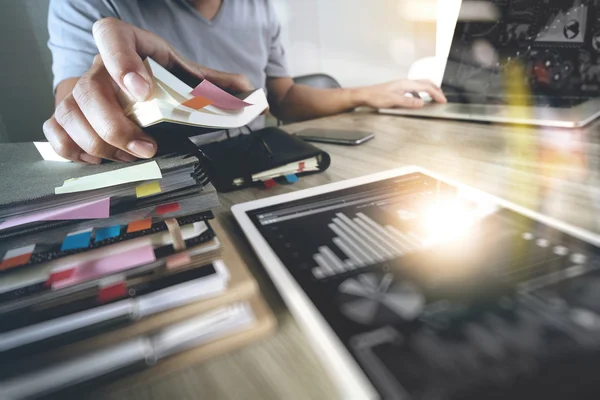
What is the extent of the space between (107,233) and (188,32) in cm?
92

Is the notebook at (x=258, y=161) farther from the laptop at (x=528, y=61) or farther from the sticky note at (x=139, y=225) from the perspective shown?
the laptop at (x=528, y=61)

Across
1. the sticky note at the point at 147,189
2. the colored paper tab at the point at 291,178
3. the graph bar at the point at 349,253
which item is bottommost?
the graph bar at the point at 349,253

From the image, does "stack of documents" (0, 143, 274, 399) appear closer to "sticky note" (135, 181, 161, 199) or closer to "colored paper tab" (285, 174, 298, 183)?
"sticky note" (135, 181, 161, 199)

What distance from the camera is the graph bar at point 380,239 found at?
1.10ft

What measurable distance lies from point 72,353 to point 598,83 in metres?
0.89

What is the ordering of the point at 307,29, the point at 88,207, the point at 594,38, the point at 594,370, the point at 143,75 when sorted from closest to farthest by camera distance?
the point at 594,370 → the point at 88,207 → the point at 143,75 → the point at 594,38 → the point at 307,29

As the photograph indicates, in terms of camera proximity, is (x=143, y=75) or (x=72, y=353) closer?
(x=72, y=353)

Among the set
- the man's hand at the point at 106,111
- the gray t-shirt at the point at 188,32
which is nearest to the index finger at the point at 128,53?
the man's hand at the point at 106,111

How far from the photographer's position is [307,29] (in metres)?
2.04

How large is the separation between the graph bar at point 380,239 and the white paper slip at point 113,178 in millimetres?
198

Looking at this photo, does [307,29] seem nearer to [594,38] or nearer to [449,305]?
[594,38]

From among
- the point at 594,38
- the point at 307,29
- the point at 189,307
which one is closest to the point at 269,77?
the point at 307,29

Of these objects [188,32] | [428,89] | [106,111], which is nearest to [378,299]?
[106,111]

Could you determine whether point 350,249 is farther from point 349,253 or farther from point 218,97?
point 218,97
